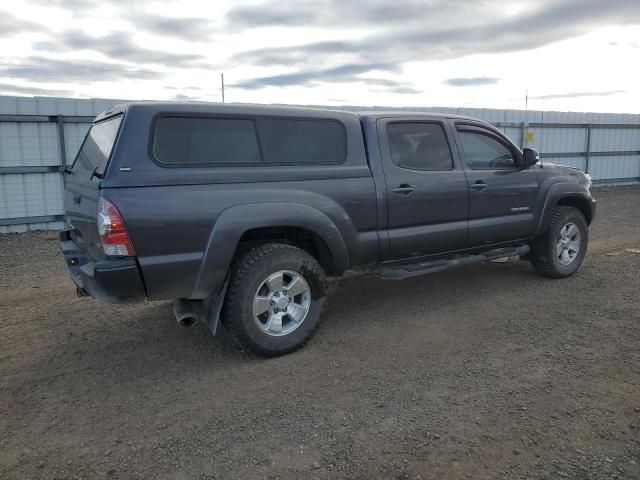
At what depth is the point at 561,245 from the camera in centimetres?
599

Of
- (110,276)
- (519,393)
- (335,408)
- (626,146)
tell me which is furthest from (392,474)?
(626,146)

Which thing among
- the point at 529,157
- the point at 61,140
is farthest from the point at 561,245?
the point at 61,140

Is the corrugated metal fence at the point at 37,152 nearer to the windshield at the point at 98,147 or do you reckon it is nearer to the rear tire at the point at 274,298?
the windshield at the point at 98,147

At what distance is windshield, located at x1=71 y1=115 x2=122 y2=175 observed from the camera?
363 centimetres

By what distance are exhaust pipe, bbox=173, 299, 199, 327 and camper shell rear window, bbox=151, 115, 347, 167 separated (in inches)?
43.5

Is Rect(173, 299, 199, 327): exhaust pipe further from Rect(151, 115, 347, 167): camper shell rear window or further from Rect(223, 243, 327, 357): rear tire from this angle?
Rect(151, 115, 347, 167): camper shell rear window

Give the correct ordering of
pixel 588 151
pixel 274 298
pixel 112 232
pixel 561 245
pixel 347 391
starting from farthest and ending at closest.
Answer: pixel 588 151, pixel 561 245, pixel 274 298, pixel 347 391, pixel 112 232

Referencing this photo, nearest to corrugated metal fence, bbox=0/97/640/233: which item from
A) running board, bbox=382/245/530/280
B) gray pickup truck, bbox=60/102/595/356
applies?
gray pickup truck, bbox=60/102/595/356

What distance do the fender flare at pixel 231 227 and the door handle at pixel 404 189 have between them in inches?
36.9

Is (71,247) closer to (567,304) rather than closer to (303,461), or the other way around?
(303,461)

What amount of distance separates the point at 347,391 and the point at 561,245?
146 inches

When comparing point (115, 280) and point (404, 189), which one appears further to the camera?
point (404, 189)

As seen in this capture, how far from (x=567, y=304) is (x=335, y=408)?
9.98 ft

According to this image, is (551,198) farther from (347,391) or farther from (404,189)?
(347,391)
